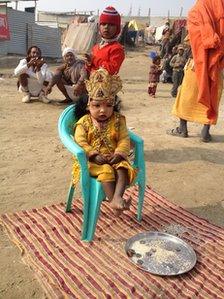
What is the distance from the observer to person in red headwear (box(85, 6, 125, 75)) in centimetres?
413

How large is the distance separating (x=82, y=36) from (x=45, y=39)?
15.4ft

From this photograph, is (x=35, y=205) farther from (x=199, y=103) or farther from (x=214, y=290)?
(x=199, y=103)

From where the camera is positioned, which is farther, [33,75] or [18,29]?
[18,29]

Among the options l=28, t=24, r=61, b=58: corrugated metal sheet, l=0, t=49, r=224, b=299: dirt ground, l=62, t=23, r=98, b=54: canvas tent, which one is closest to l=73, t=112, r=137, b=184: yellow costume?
l=0, t=49, r=224, b=299: dirt ground

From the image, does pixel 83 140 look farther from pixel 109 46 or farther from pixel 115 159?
pixel 109 46

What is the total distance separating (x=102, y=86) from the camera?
322 centimetres

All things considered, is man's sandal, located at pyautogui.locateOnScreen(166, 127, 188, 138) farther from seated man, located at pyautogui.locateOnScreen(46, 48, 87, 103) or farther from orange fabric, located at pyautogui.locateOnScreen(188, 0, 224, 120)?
seated man, located at pyautogui.locateOnScreen(46, 48, 87, 103)

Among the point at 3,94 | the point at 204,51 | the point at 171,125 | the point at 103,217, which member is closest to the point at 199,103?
the point at 204,51

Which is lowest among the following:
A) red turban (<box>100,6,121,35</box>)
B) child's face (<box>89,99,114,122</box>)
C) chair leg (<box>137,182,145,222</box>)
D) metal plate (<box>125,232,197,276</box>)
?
metal plate (<box>125,232,197,276</box>)

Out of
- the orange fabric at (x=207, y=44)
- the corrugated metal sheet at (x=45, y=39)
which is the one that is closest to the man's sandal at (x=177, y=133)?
the orange fabric at (x=207, y=44)

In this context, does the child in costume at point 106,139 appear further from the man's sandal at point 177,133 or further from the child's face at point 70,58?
the child's face at point 70,58

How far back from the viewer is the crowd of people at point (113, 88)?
3215mm

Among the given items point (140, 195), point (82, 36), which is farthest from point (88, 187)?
point (82, 36)

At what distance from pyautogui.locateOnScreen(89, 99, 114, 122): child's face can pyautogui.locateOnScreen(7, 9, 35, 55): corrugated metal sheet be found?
12935 mm
